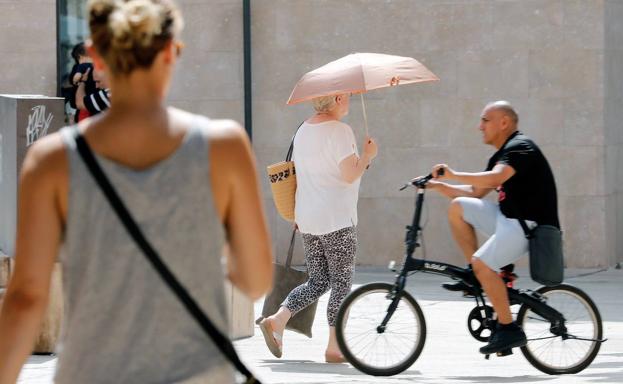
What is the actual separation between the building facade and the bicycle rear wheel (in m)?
5.61

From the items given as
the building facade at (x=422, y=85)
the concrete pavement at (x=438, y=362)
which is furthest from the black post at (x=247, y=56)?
the concrete pavement at (x=438, y=362)

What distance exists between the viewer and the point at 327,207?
880 centimetres

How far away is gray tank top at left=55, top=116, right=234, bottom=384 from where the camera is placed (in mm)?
3000

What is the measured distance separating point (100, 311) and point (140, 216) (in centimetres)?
21

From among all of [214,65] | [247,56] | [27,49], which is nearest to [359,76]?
Answer: [247,56]

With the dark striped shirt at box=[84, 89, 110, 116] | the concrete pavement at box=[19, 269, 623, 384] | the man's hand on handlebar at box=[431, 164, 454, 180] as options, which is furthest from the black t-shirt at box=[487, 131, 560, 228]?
the dark striped shirt at box=[84, 89, 110, 116]

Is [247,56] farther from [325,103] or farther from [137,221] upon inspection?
[137,221]

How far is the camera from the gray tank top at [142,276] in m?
3.00

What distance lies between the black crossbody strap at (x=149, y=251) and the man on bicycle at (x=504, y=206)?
17.0ft

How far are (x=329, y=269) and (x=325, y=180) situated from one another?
0.53m

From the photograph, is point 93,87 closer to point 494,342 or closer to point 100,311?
point 494,342

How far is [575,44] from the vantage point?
46.3 feet

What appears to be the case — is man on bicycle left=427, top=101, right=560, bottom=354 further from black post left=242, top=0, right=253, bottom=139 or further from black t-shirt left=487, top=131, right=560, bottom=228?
black post left=242, top=0, right=253, bottom=139

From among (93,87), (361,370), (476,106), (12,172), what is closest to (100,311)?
(361,370)
